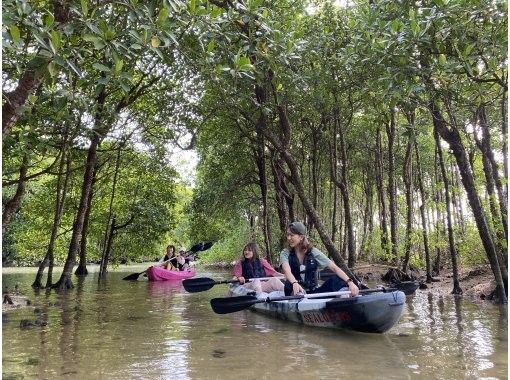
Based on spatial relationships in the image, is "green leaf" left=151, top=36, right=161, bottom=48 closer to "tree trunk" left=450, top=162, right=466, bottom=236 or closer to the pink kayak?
"tree trunk" left=450, top=162, right=466, bottom=236

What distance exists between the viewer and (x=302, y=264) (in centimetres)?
761

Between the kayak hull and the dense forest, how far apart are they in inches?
105

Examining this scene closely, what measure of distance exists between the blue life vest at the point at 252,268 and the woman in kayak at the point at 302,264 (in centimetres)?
269

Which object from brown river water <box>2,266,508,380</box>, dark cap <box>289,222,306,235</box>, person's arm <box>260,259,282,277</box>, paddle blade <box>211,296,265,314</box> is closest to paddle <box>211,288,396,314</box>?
paddle blade <box>211,296,265,314</box>

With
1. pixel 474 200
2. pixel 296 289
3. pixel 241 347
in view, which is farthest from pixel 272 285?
pixel 474 200

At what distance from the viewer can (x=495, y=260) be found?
9234 millimetres

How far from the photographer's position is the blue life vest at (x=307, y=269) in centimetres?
751

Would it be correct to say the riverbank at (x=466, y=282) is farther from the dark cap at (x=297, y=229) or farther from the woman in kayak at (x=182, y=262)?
the woman in kayak at (x=182, y=262)

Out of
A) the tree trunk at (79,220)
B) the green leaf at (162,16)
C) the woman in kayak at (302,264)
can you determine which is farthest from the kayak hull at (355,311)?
the tree trunk at (79,220)

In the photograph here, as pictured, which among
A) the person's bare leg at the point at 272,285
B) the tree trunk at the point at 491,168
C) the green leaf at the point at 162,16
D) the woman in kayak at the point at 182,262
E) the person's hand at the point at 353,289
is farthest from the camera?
the woman in kayak at the point at 182,262

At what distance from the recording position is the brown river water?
4809 mm

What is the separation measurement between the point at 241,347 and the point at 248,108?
6791mm

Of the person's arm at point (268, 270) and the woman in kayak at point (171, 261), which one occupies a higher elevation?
the woman in kayak at point (171, 261)

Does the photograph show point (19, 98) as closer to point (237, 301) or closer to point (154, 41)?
point (154, 41)
